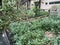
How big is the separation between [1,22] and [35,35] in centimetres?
373

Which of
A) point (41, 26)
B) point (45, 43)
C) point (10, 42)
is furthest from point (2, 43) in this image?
point (45, 43)

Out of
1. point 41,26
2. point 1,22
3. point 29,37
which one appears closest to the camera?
point 29,37

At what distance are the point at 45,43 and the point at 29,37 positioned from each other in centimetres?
62

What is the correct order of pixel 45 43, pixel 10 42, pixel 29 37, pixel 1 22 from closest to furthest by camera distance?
pixel 45 43 < pixel 29 37 < pixel 10 42 < pixel 1 22

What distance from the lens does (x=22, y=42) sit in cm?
461

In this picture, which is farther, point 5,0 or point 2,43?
point 5,0

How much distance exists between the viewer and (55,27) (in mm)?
6684

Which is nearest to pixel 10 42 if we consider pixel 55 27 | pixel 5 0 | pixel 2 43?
pixel 2 43

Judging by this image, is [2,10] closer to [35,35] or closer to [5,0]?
[5,0]

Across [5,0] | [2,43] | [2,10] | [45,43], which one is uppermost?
[5,0]

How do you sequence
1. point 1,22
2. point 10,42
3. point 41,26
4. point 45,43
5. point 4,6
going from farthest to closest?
1. point 4,6
2. point 1,22
3. point 41,26
4. point 10,42
5. point 45,43

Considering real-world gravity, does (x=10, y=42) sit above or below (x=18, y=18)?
below

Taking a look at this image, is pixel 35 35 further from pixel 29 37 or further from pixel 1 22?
pixel 1 22

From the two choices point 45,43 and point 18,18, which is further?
point 18,18
